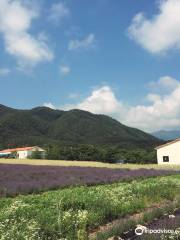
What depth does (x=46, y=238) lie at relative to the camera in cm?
898

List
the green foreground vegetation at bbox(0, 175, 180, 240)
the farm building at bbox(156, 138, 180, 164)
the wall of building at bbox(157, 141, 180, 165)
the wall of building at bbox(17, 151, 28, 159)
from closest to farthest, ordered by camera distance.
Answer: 1. the green foreground vegetation at bbox(0, 175, 180, 240)
2. the wall of building at bbox(157, 141, 180, 165)
3. the farm building at bbox(156, 138, 180, 164)
4. the wall of building at bbox(17, 151, 28, 159)

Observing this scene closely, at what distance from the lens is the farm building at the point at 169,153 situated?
75.6 meters

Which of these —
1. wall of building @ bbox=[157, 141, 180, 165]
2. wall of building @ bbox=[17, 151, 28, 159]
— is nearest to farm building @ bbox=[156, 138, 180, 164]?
wall of building @ bbox=[157, 141, 180, 165]

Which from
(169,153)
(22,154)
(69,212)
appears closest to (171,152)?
(169,153)

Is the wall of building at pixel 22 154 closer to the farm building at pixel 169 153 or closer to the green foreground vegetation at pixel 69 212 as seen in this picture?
the farm building at pixel 169 153

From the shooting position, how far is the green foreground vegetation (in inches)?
352

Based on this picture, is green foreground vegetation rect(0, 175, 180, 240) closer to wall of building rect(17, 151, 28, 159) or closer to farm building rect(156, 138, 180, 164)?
farm building rect(156, 138, 180, 164)

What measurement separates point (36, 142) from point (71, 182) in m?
149

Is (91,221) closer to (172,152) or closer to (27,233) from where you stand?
(27,233)

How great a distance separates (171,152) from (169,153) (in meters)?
0.41

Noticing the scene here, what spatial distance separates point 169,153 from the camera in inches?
3007

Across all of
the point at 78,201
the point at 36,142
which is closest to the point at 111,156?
the point at 78,201

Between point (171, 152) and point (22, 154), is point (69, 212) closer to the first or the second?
point (171, 152)

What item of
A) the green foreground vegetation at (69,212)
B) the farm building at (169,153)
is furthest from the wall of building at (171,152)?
the green foreground vegetation at (69,212)
